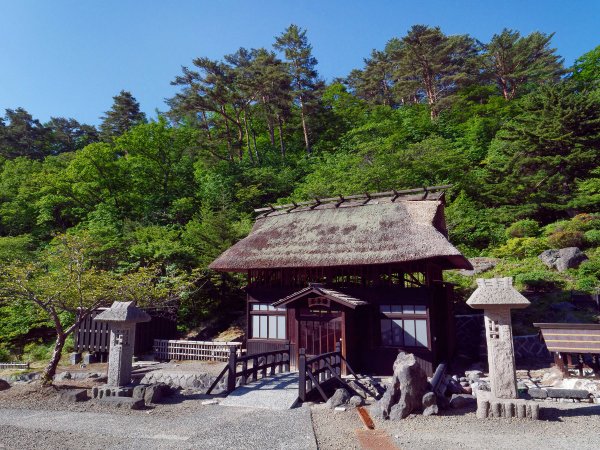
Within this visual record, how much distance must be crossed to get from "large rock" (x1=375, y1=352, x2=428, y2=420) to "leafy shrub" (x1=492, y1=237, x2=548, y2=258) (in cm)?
1746

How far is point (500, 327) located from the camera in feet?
28.4

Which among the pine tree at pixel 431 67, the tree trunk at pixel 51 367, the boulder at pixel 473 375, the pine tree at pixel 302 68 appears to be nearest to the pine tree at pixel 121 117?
the pine tree at pixel 302 68

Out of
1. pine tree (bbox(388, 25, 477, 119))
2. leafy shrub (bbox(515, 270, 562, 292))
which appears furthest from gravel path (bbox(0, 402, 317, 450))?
pine tree (bbox(388, 25, 477, 119))

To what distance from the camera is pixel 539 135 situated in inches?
1016

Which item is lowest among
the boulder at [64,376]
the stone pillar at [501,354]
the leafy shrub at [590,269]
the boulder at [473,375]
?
the boulder at [64,376]

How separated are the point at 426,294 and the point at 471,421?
5.47 m

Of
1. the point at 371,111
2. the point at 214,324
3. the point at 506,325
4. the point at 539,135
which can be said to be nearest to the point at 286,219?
the point at 214,324

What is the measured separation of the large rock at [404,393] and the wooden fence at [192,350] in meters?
8.63

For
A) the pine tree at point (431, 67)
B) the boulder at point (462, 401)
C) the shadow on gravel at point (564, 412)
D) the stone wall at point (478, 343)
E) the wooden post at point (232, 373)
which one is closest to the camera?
the shadow on gravel at point (564, 412)

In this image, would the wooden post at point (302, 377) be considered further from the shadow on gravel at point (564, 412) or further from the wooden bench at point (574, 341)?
the wooden bench at point (574, 341)

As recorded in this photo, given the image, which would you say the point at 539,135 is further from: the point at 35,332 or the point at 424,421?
the point at 35,332

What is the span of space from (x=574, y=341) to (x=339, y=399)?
721 centimetres

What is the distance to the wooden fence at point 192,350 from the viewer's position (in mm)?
16234

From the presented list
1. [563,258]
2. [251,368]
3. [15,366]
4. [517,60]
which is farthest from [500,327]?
[517,60]
